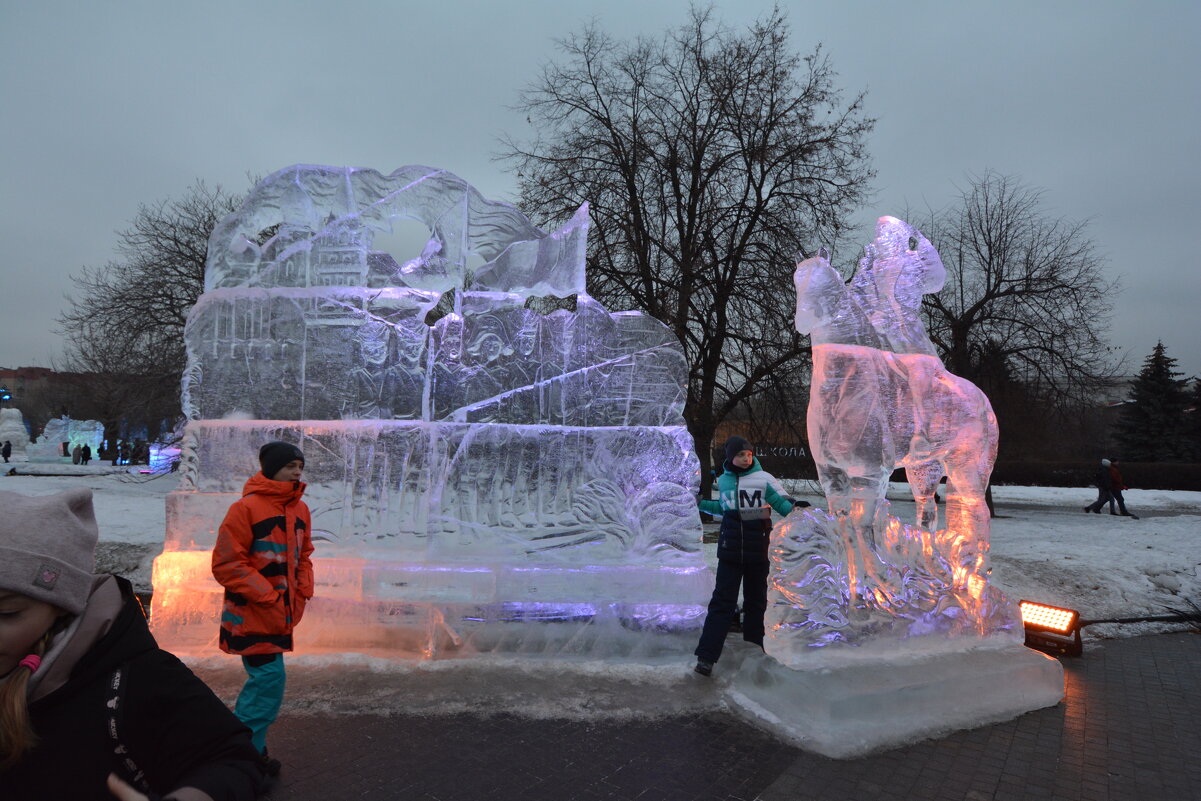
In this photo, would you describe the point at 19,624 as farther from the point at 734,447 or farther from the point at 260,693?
the point at 734,447

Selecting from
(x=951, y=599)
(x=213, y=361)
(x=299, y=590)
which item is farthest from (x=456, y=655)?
(x=951, y=599)

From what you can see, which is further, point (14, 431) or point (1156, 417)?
point (14, 431)

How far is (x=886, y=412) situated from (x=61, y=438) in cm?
4178

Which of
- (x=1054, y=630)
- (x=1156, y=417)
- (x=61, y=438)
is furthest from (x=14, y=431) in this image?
(x=1156, y=417)

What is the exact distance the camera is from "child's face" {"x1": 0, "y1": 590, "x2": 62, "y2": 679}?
1301 millimetres

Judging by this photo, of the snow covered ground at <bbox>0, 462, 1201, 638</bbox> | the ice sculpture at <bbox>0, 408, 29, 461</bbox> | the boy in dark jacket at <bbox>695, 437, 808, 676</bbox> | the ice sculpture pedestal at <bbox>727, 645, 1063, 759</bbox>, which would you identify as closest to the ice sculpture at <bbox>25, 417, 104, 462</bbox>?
the ice sculpture at <bbox>0, 408, 29, 461</bbox>

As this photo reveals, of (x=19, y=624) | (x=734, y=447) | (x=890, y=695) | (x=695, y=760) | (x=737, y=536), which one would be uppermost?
(x=734, y=447)

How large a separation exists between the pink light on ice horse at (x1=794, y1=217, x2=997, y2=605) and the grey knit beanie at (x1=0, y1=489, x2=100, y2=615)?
4291mm

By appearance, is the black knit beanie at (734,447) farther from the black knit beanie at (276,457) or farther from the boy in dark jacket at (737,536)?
the black knit beanie at (276,457)

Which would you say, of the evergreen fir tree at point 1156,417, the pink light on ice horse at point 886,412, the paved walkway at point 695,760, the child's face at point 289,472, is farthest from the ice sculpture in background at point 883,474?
the evergreen fir tree at point 1156,417

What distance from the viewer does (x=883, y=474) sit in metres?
4.85

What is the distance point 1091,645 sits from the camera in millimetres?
6219

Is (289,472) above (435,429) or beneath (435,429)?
beneath

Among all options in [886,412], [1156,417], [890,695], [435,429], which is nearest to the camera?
A: [890,695]
